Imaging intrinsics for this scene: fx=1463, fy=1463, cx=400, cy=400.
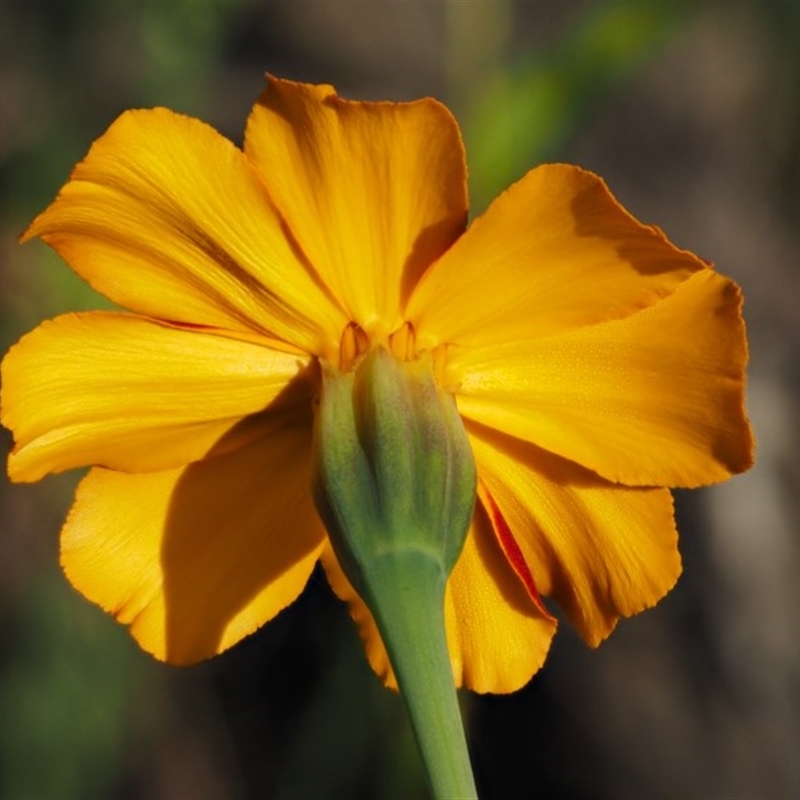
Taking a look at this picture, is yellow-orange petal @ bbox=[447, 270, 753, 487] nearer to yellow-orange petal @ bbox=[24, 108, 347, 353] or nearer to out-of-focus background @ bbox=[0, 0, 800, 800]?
yellow-orange petal @ bbox=[24, 108, 347, 353]

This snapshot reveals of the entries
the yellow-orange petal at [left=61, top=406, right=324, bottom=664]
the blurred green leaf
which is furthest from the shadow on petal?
the blurred green leaf

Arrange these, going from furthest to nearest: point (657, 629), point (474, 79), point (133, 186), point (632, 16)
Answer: point (657, 629) < point (474, 79) < point (632, 16) < point (133, 186)

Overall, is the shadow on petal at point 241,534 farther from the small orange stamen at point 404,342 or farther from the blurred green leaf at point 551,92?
the blurred green leaf at point 551,92

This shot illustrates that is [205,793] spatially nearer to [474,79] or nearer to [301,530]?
[474,79]

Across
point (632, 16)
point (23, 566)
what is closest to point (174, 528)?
point (632, 16)

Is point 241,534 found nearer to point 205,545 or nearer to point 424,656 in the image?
point 205,545

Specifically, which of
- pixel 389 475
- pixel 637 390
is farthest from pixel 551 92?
pixel 389 475
